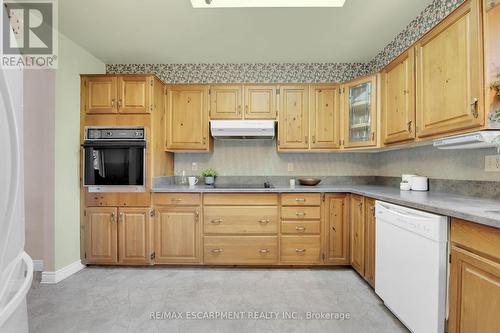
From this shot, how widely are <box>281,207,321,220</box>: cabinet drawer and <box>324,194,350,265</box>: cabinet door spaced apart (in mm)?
114

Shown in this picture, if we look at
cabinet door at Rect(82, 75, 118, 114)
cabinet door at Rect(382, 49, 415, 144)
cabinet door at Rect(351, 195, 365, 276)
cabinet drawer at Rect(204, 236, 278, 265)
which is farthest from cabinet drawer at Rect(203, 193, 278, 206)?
cabinet door at Rect(82, 75, 118, 114)

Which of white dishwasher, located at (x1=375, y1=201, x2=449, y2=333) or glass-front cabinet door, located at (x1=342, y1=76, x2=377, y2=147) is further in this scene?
glass-front cabinet door, located at (x1=342, y1=76, x2=377, y2=147)

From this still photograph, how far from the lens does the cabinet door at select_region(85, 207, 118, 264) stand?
2.73 meters

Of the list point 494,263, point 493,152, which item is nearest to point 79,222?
point 494,263

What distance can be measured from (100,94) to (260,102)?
1.90 meters

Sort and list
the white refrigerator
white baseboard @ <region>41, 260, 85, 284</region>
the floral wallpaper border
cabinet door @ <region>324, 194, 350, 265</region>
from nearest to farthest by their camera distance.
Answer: the white refrigerator < white baseboard @ <region>41, 260, 85, 284</region> < cabinet door @ <region>324, 194, 350, 265</region> < the floral wallpaper border

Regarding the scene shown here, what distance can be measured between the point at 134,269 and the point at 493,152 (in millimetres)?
3476

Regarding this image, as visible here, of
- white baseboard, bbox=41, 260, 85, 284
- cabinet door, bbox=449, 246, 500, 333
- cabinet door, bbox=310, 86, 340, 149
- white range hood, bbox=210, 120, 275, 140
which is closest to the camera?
cabinet door, bbox=449, 246, 500, 333

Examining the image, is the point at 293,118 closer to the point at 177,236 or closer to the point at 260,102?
the point at 260,102

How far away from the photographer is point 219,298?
7.07 ft

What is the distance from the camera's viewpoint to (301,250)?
2.76 metres

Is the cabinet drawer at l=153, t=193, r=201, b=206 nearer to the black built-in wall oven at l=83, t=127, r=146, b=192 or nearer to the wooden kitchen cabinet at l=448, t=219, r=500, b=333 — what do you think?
the black built-in wall oven at l=83, t=127, r=146, b=192

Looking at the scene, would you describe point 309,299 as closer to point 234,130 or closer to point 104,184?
point 234,130

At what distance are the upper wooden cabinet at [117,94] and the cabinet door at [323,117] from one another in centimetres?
200
